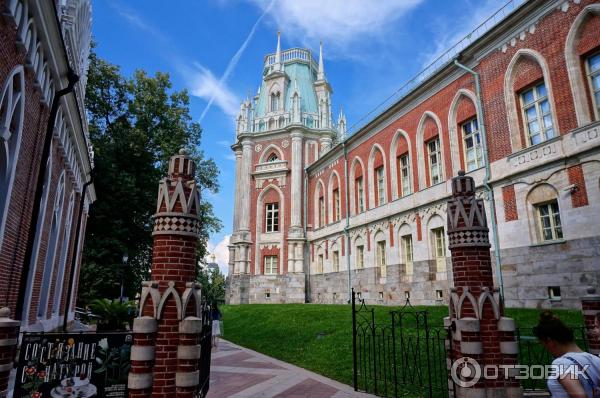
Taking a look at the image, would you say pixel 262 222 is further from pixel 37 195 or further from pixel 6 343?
pixel 6 343

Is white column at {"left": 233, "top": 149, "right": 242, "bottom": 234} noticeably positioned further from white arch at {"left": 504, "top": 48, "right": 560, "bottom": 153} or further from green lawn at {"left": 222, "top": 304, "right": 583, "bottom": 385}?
white arch at {"left": 504, "top": 48, "right": 560, "bottom": 153}

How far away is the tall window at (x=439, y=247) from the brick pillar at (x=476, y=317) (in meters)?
12.2

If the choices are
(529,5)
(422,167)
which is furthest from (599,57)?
(422,167)

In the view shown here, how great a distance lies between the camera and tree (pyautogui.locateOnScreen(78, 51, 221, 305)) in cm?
2216

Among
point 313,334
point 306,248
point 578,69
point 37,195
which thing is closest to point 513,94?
point 578,69

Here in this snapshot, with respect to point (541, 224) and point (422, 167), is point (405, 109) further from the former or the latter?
point (541, 224)

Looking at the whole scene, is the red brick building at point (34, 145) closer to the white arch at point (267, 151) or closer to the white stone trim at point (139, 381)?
the white stone trim at point (139, 381)

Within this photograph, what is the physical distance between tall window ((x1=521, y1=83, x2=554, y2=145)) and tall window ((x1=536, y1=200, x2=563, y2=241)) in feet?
7.82

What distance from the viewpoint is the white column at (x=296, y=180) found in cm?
3091

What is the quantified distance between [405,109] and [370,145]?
380 centimetres

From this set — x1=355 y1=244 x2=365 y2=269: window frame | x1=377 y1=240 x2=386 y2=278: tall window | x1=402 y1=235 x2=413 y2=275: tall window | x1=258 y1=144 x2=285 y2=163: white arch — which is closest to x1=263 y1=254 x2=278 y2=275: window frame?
x1=258 y1=144 x2=285 y2=163: white arch

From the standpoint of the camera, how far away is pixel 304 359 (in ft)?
35.6

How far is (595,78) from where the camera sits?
12.1 meters

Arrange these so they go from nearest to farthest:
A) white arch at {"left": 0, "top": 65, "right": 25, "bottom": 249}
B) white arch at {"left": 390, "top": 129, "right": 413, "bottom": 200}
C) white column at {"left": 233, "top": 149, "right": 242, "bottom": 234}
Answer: white arch at {"left": 0, "top": 65, "right": 25, "bottom": 249} < white arch at {"left": 390, "top": 129, "right": 413, "bottom": 200} < white column at {"left": 233, "top": 149, "right": 242, "bottom": 234}
